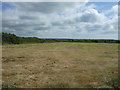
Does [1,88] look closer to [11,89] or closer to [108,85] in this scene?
[11,89]

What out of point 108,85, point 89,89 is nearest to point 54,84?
point 89,89

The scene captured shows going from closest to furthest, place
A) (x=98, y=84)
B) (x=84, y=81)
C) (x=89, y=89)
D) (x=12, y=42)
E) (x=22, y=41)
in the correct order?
1. (x=89, y=89)
2. (x=98, y=84)
3. (x=84, y=81)
4. (x=12, y=42)
5. (x=22, y=41)

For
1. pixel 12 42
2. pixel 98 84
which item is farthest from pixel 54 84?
pixel 12 42

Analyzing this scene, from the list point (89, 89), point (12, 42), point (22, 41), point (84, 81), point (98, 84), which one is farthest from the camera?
point (22, 41)

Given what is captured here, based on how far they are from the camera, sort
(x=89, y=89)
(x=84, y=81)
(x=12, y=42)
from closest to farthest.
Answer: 1. (x=89, y=89)
2. (x=84, y=81)
3. (x=12, y=42)

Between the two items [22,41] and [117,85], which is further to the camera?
[22,41]

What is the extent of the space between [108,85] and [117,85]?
11.0 inches

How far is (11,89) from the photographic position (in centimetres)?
406

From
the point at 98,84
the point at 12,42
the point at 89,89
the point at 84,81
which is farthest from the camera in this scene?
the point at 12,42

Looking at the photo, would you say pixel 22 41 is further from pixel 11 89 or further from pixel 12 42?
pixel 11 89

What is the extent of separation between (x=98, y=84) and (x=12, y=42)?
38307 mm

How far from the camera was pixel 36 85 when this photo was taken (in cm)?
446

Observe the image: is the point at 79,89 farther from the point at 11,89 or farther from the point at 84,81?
the point at 11,89

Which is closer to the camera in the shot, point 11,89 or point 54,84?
point 11,89
